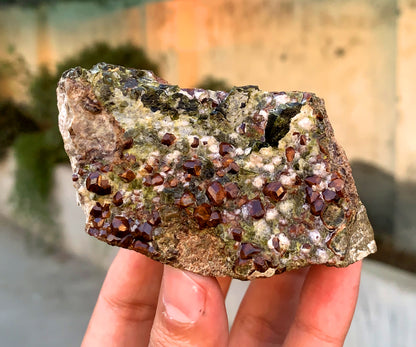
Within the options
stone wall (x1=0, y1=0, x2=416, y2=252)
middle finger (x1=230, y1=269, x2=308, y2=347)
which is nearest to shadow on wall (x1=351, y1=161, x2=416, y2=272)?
stone wall (x1=0, y1=0, x2=416, y2=252)

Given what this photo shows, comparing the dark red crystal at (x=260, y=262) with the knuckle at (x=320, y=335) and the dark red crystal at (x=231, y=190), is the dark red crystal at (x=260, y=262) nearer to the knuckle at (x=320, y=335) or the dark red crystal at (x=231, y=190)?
the dark red crystal at (x=231, y=190)

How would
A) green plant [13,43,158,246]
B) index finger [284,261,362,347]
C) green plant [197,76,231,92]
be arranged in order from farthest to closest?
1. green plant [13,43,158,246]
2. green plant [197,76,231,92]
3. index finger [284,261,362,347]

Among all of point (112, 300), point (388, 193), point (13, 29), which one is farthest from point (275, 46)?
point (13, 29)

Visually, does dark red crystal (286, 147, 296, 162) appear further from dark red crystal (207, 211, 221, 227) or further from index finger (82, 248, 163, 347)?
index finger (82, 248, 163, 347)

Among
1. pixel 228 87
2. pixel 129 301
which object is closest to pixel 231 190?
pixel 129 301

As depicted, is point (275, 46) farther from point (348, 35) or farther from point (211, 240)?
point (211, 240)
